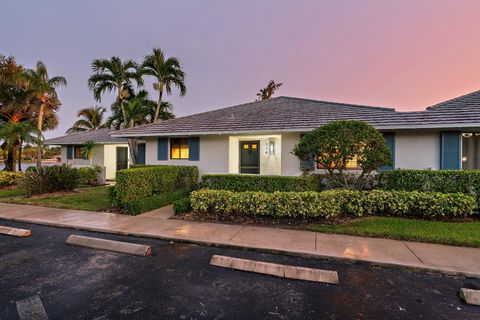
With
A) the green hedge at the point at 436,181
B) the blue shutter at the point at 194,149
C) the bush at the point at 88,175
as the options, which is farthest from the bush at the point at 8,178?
the green hedge at the point at 436,181

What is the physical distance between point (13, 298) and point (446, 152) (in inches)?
484

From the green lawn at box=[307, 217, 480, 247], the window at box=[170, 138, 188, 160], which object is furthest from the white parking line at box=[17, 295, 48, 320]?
the window at box=[170, 138, 188, 160]

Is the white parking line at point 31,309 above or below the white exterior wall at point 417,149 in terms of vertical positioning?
below

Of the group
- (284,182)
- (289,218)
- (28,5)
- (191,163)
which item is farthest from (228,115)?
(28,5)

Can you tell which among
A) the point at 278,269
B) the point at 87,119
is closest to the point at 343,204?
the point at 278,269

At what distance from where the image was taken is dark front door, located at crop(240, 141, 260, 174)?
12211mm

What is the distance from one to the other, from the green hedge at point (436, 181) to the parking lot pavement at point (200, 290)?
437 centimetres

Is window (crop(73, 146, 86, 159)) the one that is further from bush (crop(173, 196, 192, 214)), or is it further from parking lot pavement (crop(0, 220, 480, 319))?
parking lot pavement (crop(0, 220, 480, 319))

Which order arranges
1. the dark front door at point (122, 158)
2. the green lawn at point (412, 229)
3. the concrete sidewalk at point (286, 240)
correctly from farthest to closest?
the dark front door at point (122, 158) → the green lawn at point (412, 229) → the concrete sidewalk at point (286, 240)

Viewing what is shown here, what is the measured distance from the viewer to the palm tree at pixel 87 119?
100ft

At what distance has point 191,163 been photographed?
38.2ft

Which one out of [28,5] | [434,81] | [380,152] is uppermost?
[28,5]

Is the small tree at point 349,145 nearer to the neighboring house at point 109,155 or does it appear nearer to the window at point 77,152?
the neighboring house at point 109,155

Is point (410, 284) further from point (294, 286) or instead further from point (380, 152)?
point (380, 152)
